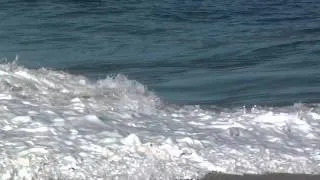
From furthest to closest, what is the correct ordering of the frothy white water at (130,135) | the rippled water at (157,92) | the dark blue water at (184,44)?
1. the dark blue water at (184,44)
2. the rippled water at (157,92)
3. the frothy white water at (130,135)

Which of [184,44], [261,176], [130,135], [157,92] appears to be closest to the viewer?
[261,176]

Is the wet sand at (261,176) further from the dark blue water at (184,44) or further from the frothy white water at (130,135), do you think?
the dark blue water at (184,44)

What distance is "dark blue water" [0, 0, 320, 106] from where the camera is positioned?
11.9 meters

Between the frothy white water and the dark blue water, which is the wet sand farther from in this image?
the dark blue water

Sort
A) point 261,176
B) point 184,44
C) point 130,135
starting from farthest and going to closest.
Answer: point 184,44
point 130,135
point 261,176

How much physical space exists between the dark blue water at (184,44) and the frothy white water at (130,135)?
1.91 meters

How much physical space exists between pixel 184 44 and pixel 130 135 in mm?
9494

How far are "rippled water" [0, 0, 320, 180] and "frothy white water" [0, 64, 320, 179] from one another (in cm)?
1

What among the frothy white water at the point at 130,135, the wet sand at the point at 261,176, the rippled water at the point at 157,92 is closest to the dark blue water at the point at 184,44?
the rippled water at the point at 157,92

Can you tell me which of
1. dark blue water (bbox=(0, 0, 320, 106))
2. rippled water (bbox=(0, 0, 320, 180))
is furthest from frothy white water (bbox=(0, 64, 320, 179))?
dark blue water (bbox=(0, 0, 320, 106))

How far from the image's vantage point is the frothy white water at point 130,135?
6523mm

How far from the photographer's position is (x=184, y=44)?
54.5 feet

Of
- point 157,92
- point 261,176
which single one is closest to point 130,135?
point 261,176

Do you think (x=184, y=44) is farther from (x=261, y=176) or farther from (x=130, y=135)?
(x=261, y=176)
